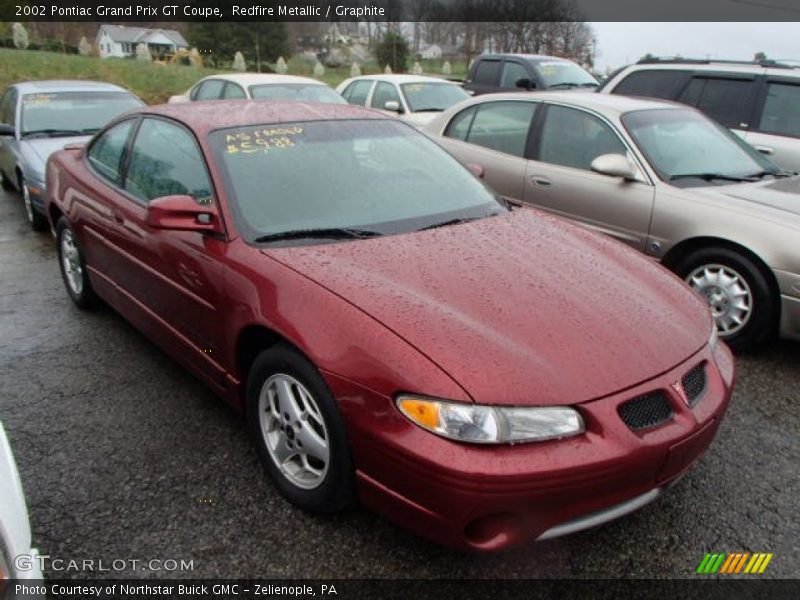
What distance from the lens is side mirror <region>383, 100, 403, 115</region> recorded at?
9.30 meters

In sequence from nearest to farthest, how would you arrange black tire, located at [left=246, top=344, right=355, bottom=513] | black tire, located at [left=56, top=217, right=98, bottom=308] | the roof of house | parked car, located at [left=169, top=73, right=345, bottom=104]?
black tire, located at [left=246, top=344, right=355, bottom=513] < black tire, located at [left=56, top=217, right=98, bottom=308] < parked car, located at [left=169, top=73, right=345, bottom=104] < the roof of house

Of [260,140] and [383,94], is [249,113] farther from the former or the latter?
[383,94]

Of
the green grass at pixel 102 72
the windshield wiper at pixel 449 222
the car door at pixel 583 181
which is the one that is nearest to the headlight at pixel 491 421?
the windshield wiper at pixel 449 222

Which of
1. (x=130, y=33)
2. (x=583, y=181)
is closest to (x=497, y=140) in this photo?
(x=583, y=181)

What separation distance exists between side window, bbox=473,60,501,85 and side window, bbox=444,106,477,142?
636cm

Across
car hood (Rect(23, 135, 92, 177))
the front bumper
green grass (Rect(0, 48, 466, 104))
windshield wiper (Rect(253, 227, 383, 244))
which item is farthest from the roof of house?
the front bumper

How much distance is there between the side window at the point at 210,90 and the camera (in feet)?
30.7

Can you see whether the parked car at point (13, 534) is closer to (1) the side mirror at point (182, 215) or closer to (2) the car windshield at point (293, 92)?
(1) the side mirror at point (182, 215)

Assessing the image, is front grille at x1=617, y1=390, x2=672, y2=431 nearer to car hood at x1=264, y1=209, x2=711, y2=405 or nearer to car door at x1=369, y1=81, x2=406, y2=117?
car hood at x1=264, y1=209, x2=711, y2=405

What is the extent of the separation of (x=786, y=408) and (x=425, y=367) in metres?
2.42

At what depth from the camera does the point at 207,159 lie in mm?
2896

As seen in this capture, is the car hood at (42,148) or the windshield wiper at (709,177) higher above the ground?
the windshield wiper at (709,177)

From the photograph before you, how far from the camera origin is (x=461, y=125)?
5.88 metres

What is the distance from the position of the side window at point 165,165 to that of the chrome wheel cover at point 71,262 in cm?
103
